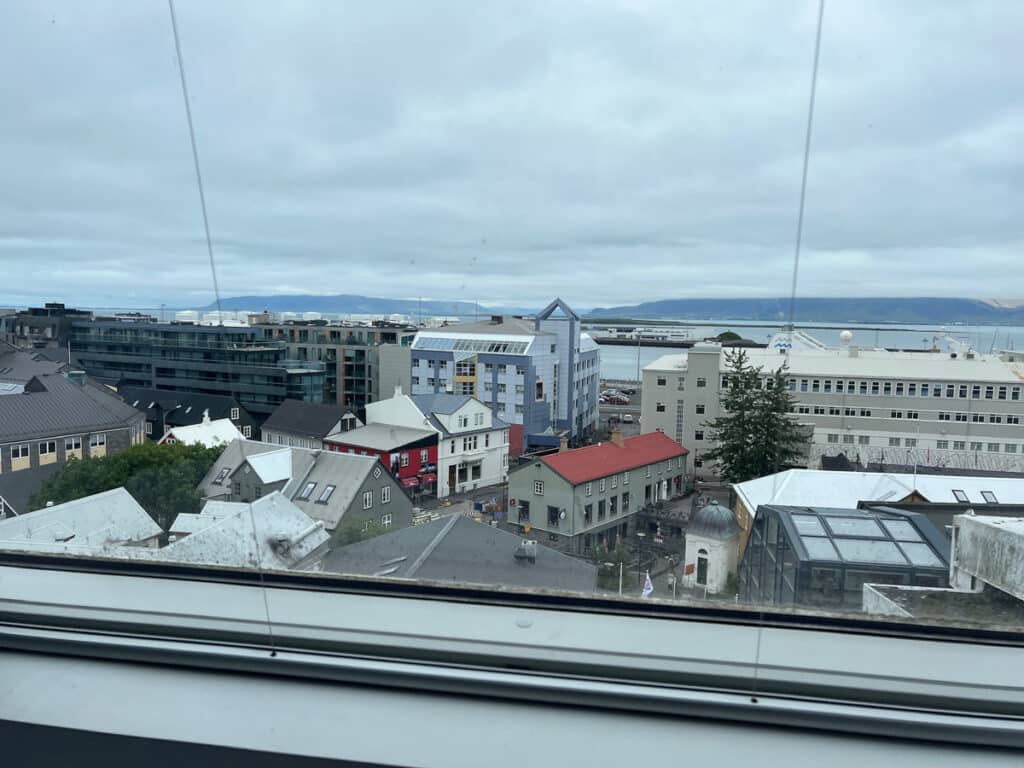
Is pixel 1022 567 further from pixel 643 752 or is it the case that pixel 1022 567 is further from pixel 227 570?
pixel 227 570

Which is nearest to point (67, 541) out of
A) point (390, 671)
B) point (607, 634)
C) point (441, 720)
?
point (390, 671)

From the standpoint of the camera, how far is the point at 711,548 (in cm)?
129

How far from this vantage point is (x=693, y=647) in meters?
0.97

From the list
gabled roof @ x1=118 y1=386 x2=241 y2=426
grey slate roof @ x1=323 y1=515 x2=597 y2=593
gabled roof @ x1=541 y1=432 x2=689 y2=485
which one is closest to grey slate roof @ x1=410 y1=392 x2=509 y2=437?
gabled roof @ x1=541 y1=432 x2=689 y2=485

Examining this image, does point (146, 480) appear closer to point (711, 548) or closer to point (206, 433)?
point (206, 433)

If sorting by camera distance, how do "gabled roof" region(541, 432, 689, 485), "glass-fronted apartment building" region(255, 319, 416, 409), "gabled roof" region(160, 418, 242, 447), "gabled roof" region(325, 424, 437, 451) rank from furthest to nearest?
"glass-fronted apartment building" region(255, 319, 416, 409), "gabled roof" region(325, 424, 437, 451), "gabled roof" region(541, 432, 689, 485), "gabled roof" region(160, 418, 242, 447)

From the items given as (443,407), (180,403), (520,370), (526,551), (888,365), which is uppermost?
(888,365)

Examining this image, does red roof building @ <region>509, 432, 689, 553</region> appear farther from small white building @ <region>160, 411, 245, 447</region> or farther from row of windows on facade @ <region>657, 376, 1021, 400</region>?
small white building @ <region>160, 411, 245, 447</region>

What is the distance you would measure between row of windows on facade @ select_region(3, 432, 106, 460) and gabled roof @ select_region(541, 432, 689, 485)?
149 centimetres

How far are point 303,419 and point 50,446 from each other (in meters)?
1.56

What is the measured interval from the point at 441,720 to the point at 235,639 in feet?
1.28

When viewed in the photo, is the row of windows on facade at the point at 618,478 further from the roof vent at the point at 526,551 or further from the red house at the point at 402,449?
the red house at the point at 402,449

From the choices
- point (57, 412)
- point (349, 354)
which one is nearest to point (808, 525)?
point (57, 412)

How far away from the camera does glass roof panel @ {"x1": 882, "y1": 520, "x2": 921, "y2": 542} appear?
136 centimetres
